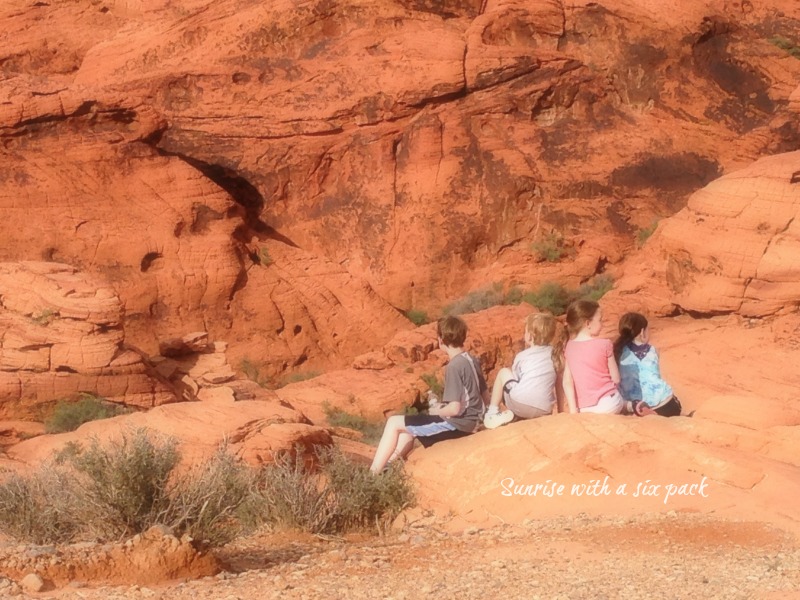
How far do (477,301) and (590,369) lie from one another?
11.8 meters

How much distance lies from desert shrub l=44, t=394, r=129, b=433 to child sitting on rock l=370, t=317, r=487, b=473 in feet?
22.1

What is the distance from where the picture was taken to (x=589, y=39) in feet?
75.3

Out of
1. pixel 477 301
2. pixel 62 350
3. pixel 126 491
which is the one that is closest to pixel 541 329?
pixel 126 491

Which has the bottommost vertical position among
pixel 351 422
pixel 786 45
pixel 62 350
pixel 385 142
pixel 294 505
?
pixel 351 422

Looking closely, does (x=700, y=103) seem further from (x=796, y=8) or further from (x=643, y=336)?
(x=643, y=336)

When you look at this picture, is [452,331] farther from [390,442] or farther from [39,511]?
[39,511]

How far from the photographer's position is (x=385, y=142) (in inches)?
874

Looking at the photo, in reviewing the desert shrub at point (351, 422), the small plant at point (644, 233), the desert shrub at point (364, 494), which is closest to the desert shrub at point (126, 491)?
the desert shrub at point (364, 494)

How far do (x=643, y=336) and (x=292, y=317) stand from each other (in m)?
11.6

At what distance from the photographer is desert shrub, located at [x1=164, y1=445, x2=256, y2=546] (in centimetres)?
695

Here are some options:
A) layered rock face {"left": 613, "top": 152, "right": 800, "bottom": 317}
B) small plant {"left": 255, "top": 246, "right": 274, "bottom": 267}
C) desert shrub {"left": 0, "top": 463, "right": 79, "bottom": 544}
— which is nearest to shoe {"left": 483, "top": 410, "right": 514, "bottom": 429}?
desert shrub {"left": 0, "top": 463, "right": 79, "bottom": 544}

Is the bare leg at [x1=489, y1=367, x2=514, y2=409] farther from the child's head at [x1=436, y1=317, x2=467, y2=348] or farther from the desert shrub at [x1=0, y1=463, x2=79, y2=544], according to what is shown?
the desert shrub at [x1=0, y1=463, x2=79, y2=544]

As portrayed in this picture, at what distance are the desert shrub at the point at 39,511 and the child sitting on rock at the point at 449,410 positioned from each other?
216 cm

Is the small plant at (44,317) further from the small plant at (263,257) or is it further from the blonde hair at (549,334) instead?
the blonde hair at (549,334)
